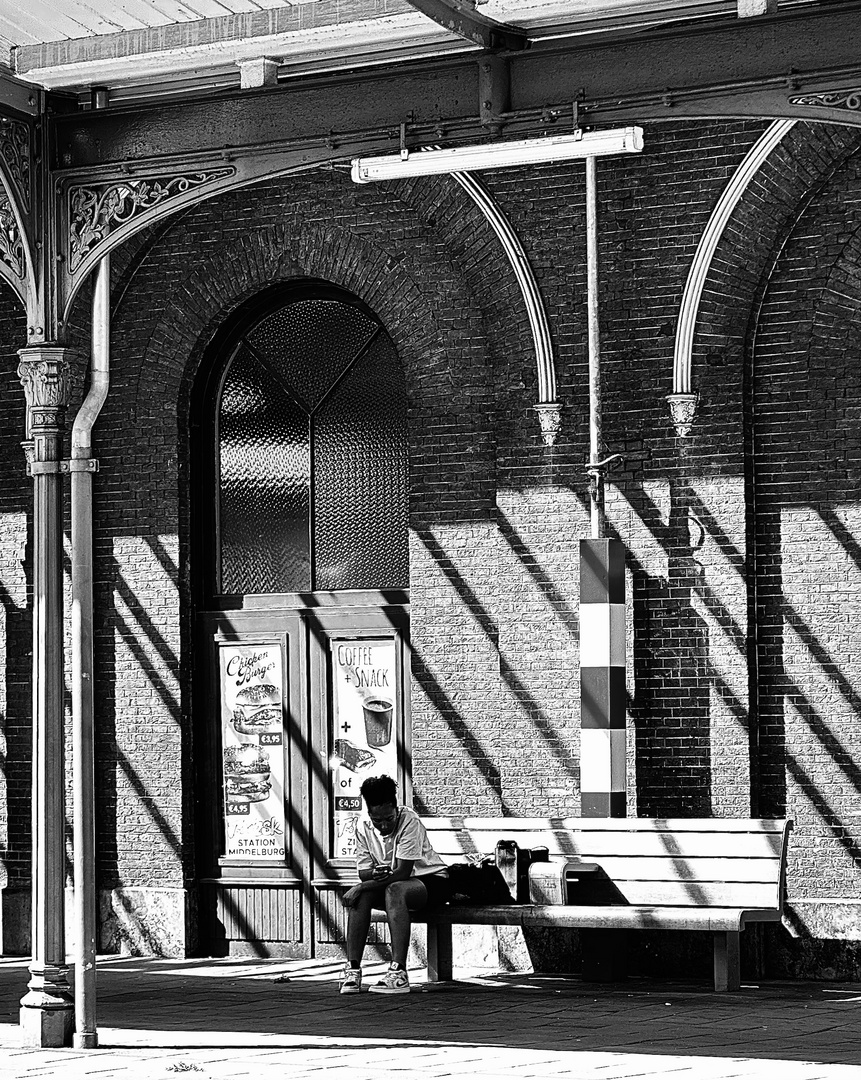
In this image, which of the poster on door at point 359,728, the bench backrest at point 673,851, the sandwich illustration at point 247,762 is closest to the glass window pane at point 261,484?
the poster on door at point 359,728

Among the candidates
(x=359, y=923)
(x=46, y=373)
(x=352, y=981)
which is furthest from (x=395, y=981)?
(x=46, y=373)

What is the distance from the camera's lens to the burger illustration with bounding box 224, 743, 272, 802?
13.9 m

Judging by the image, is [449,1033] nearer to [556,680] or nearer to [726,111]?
[556,680]

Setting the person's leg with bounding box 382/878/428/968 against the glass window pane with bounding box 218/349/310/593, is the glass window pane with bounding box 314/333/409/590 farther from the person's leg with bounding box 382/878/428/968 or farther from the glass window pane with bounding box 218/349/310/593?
the person's leg with bounding box 382/878/428/968

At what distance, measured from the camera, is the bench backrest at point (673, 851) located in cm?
1162

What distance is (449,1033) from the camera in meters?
10.0

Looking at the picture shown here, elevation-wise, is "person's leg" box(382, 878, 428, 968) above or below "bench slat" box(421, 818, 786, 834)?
below

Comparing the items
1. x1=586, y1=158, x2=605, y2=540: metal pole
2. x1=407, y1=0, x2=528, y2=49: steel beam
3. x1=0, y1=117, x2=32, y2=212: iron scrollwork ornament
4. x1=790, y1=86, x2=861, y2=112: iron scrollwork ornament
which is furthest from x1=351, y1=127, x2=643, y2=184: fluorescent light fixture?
x1=586, y1=158, x2=605, y2=540: metal pole

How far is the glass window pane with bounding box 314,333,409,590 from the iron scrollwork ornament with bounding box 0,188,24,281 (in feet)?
12.9

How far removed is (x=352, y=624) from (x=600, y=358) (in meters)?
2.71

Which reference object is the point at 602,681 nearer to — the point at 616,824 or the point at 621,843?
the point at 616,824

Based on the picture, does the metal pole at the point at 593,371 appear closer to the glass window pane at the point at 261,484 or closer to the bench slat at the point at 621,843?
the bench slat at the point at 621,843

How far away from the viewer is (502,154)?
355 inches

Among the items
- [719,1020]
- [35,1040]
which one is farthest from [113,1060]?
[719,1020]
